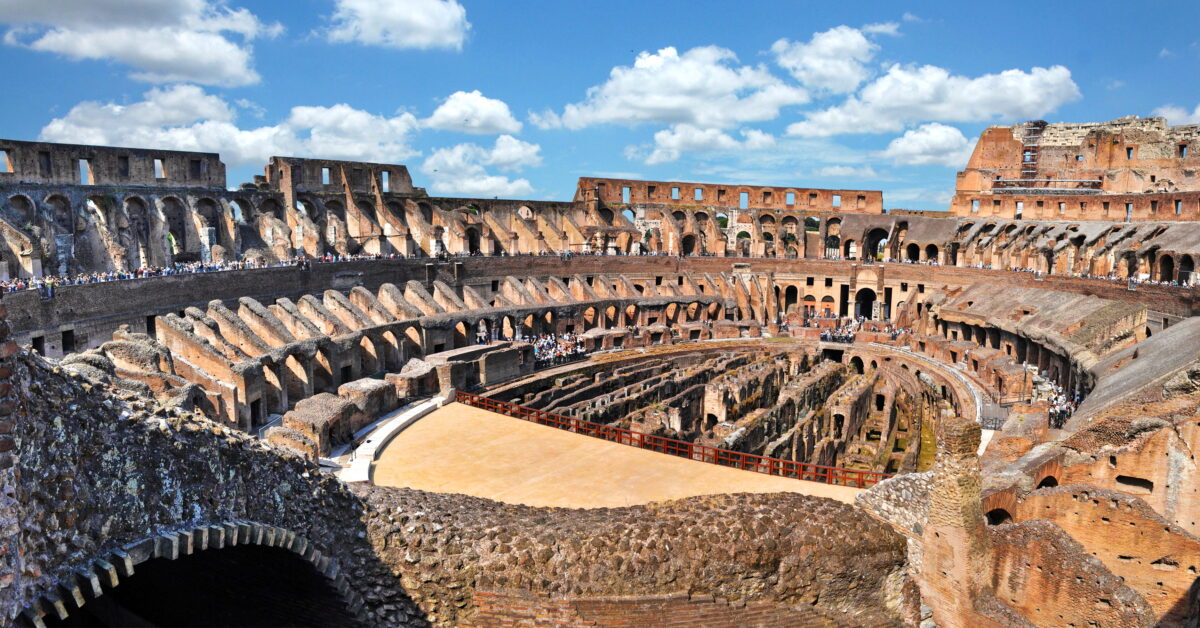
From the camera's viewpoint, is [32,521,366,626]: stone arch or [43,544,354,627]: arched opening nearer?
[32,521,366,626]: stone arch

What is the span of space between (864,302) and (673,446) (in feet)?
98.8

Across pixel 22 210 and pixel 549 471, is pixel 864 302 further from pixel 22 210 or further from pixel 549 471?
pixel 22 210

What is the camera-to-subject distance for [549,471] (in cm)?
1570

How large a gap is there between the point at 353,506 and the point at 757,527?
5.21 metres

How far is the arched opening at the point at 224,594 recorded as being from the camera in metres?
9.32

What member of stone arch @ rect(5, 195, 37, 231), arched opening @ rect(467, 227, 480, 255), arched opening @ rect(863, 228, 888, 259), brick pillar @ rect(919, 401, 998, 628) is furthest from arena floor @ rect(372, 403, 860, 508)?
arched opening @ rect(863, 228, 888, 259)

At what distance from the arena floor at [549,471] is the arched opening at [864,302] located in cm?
3054

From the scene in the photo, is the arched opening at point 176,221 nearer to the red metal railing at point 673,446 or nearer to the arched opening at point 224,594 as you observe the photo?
the red metal railing at point 673,446

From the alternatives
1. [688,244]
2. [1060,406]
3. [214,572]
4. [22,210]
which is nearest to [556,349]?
[1060,406]

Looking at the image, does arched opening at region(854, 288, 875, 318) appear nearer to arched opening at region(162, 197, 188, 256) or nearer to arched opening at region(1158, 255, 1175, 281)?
arched opening at region(1158, 255, 1175, 281)

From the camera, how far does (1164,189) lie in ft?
130

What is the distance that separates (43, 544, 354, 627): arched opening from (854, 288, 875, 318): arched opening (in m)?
39.2

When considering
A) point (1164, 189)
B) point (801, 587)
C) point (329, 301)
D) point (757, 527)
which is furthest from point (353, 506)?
point (1164, 189)

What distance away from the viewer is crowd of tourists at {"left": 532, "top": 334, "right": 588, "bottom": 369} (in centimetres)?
2875
